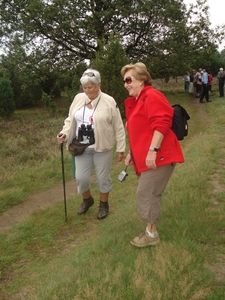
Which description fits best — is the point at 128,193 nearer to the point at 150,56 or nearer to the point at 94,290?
the point at 94,290

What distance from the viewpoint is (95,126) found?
408 cm

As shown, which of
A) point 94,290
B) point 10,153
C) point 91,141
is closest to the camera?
point 94,290

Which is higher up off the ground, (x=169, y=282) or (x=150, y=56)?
(x=150, y=56)

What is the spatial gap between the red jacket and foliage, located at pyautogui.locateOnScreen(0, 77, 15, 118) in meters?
14.5

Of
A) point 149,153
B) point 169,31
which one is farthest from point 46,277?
point 169,31

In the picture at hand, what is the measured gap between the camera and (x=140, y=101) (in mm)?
2838

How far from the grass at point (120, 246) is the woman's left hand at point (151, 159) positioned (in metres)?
0.84

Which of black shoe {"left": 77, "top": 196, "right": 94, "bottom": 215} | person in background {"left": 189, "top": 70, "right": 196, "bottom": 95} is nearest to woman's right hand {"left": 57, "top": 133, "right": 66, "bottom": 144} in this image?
black shoe {"left": 77, "top": 196, "right": 94, "bottom": 215}

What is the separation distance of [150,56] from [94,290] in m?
20.8

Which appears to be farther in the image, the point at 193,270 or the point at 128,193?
the point at 128,193

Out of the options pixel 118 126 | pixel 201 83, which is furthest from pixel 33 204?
pixel 201 83

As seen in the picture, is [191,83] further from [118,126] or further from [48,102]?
[118,126]

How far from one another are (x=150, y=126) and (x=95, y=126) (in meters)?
1.41

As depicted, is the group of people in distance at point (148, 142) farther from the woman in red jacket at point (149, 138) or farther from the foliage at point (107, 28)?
the foliage at point (107, 28)
